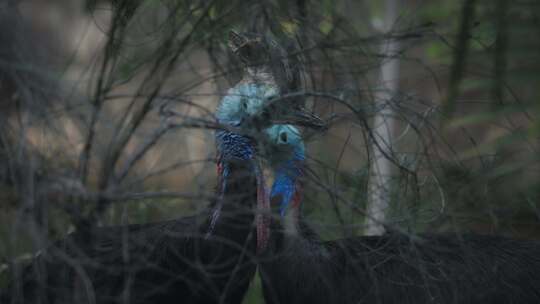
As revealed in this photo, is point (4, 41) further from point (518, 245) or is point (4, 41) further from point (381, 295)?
point (518, 245)

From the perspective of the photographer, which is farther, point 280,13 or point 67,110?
point 280,13

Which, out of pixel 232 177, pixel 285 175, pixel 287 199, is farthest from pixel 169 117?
pixel 287 199

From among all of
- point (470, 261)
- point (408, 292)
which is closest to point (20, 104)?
point (408, 292)

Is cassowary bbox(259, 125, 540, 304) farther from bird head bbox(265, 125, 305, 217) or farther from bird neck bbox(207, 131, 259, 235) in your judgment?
bird neck bbox(207, 131, 259, 235)

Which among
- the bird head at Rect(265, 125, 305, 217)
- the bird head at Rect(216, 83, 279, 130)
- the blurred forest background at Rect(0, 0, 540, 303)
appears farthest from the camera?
the bird head at Rect(216, 83, 279, 130)

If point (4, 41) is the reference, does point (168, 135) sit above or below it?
below

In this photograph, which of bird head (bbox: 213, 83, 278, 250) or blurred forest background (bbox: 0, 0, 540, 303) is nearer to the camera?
blurred forest background (bbox: 0, 0, 540, 303)

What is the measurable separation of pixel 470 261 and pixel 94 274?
55.3 inches

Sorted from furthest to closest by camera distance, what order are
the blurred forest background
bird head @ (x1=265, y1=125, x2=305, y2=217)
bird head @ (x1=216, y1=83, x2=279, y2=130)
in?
Result: bird head @ (x1=216, y1=83, x2=279, y2=130) → bird head @ (x1=265, y1=125, x2=305, y2=217) → the blurred forest background

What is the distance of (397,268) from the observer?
2908 millimetres

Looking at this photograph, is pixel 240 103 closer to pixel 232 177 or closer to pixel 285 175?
pixel 232 177

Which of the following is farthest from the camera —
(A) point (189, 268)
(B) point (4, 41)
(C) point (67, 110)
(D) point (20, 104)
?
(A) point (189, 268)

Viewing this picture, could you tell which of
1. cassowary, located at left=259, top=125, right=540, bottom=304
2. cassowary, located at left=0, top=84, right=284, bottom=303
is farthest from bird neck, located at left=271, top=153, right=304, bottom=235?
cassowary, located at left=0, top=84, right=284, bottom=303

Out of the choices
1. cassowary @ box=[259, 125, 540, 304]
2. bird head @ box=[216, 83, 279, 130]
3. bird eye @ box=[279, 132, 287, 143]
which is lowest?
cassowary @ box=[259, 125, 540, 304]
